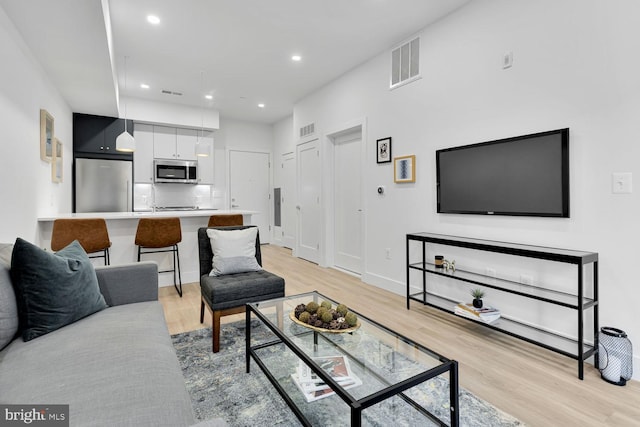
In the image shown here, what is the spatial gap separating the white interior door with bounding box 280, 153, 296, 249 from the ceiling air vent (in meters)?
1.02

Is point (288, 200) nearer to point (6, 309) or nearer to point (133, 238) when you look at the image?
point (133, 238)

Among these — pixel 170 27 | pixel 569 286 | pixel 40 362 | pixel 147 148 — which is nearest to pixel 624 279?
pixel 569 286

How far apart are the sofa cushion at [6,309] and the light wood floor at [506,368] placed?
4.38 ft

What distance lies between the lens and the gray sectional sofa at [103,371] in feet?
3.19

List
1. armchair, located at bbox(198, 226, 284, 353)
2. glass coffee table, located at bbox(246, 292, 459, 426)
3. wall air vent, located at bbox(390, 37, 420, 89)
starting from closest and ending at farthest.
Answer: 1. glass coffee table, located at bbox(246, 292, 459, 426)
2. armchair, located at bbox(198, 226, 284, 353)
3. wall air vent, located at bbox(390, 37, 420, 89)

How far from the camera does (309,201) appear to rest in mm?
5680

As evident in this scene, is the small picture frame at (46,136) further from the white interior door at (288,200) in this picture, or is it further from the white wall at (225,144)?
the white interior door at (288,200)

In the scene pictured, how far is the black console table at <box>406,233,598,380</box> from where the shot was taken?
201 centimetres

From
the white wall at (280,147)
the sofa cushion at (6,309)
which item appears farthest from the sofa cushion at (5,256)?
the white wall at (280,147)

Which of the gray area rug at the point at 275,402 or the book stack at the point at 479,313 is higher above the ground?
the book stack at the point at 479,313

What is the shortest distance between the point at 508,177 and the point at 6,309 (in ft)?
10.7

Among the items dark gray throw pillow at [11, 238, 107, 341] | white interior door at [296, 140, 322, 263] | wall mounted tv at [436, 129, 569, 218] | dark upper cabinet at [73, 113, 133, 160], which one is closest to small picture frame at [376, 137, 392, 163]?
wall mounted tv at [436, 129, 569, 218]

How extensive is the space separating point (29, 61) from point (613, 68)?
4631mm

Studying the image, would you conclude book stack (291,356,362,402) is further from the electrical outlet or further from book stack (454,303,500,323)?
the electrical outlet
